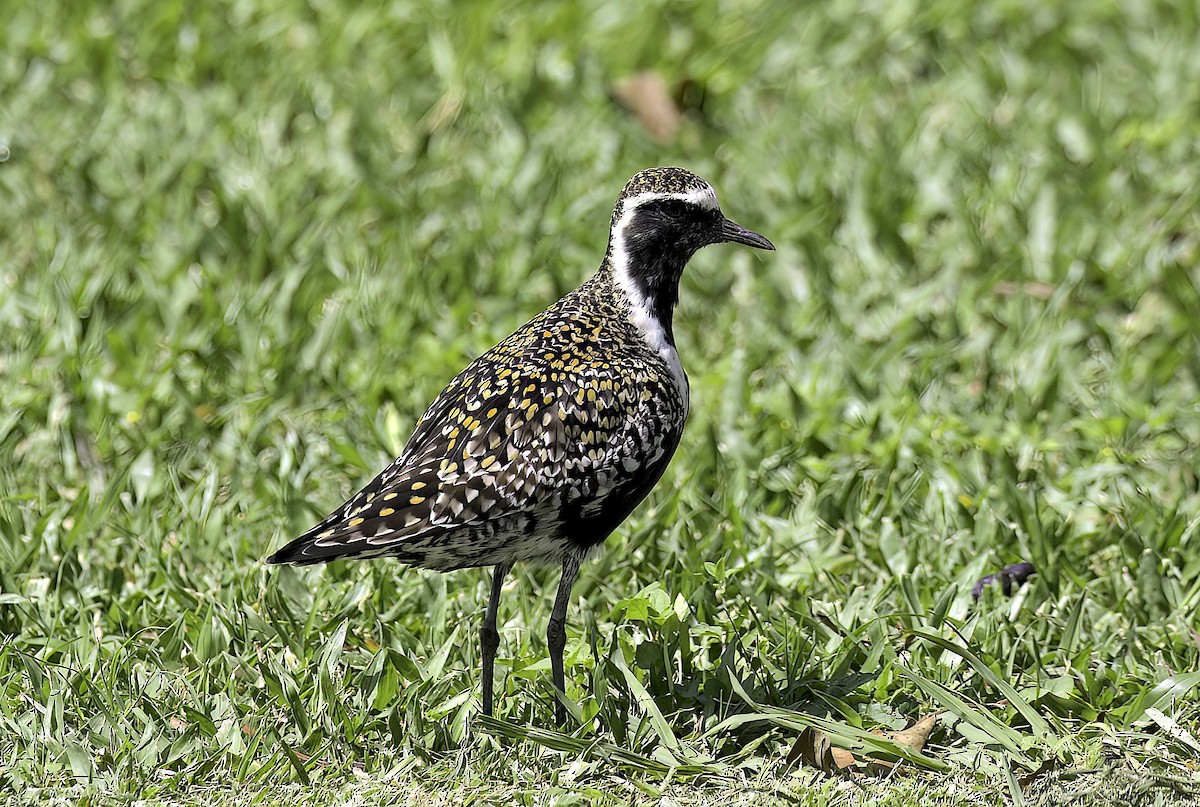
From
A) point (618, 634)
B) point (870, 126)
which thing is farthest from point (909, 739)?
point (870, 126)

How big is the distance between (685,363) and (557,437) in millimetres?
2457

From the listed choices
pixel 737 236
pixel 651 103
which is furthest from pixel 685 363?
pixel 651 103

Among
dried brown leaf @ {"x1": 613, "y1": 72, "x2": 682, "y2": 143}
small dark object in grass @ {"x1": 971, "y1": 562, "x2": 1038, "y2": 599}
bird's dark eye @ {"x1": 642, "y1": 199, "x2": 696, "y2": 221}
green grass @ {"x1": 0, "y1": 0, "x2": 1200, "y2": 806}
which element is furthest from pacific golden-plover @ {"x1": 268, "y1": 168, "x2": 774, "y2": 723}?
dried brown leaf @ {"x1": 613, "y1": 72, "x2": 682, "y2": 143}

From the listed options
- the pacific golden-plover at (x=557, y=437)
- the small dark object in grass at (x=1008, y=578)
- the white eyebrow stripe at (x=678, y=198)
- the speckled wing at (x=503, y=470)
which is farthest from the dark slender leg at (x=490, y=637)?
the small dark object in grass at (x=1008, y=578)

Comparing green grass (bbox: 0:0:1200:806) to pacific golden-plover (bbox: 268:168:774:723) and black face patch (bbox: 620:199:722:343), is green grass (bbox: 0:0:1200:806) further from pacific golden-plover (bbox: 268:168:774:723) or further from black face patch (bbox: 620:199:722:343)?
black face patch (bbox: 620:199:722:343)

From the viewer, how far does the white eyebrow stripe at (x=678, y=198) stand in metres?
4.74

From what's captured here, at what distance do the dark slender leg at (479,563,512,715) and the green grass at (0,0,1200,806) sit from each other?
0.27 ft

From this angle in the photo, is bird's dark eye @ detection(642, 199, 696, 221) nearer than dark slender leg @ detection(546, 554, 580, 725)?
No

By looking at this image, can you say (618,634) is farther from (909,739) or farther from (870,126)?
(870,126)

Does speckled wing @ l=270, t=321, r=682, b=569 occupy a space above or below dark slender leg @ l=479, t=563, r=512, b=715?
above

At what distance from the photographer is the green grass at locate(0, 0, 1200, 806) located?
4.34 m

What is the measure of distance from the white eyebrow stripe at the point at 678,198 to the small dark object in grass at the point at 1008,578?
59.9 inches

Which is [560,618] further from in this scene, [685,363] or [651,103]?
[651,103]

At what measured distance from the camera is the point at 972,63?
8.45 meters
